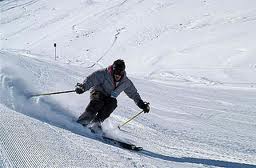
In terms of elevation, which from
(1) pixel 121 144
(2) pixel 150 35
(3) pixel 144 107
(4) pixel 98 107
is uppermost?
(4) pixel 98 107

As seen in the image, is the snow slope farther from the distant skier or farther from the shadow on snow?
the shadow on snow

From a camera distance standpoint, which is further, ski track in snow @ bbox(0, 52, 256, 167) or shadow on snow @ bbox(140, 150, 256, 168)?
shadow on snow @ bbox(140, 150, 256, 168)

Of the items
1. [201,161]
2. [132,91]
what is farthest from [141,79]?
[201,161]

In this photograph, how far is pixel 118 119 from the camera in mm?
9234

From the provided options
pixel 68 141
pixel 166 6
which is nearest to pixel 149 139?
pixel 68 141

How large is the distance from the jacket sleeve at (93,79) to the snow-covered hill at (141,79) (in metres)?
0.73

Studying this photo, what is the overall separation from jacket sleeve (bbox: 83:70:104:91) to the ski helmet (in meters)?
0.25

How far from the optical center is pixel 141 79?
17.2m

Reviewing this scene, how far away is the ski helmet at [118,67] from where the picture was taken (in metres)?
7.16

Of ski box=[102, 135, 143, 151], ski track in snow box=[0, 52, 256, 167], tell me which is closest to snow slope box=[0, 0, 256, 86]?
ski track in snow box=[0, 52, 256, 167]

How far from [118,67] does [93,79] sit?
18.6 inches

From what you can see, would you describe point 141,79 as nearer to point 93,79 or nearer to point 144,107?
point 144,107

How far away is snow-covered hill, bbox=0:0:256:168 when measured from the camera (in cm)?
571

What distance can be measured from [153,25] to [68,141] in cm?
2404
